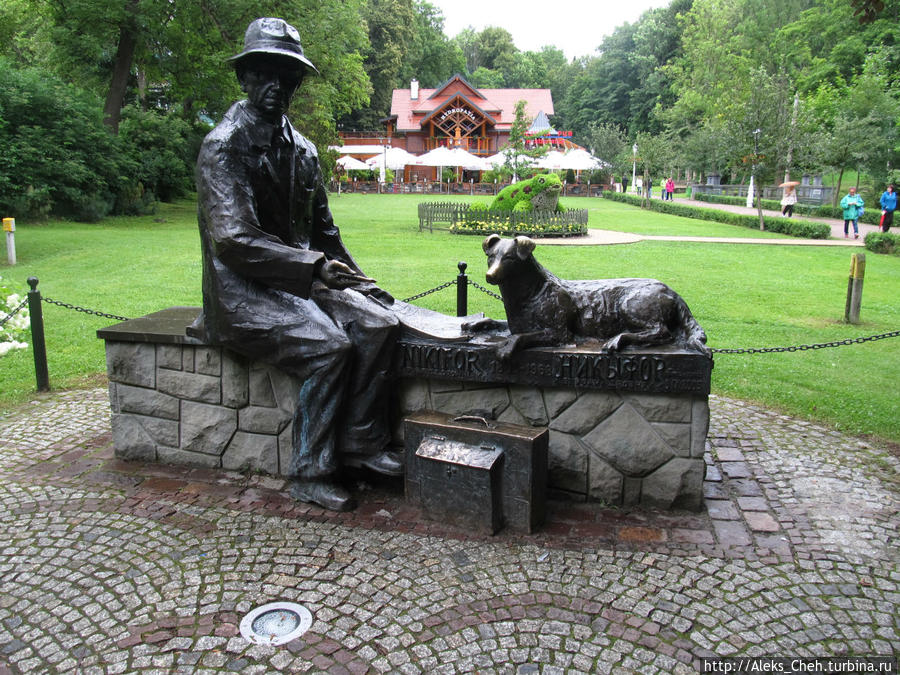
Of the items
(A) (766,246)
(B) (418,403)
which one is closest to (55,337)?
(B) (418,403)

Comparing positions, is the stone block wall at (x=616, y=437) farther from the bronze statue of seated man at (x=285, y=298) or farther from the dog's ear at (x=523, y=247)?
the dog's ear at (x=523, y=247)

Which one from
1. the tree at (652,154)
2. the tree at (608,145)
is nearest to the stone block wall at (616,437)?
the tree at (652,154)

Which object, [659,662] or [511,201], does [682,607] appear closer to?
[659,662]

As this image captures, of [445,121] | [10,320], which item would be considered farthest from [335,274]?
[445,121]

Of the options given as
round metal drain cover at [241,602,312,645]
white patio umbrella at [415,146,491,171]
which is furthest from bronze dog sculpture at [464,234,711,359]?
white patio umbrella at [415,146,491,171]

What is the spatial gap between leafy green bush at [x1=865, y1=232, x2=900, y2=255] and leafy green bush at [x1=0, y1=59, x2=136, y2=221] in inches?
831

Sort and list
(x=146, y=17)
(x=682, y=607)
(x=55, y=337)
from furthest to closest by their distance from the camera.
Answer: (x=146, y=17)
(x=55, y=337)
(x=682, y=607)

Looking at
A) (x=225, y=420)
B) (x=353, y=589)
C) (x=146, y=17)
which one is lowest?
(x=353, y=589)

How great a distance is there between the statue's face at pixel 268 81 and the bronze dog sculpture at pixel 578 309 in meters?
1.52

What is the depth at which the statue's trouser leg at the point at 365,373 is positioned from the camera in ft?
14.3

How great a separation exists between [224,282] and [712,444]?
362 cm

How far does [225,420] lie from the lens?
4.80m

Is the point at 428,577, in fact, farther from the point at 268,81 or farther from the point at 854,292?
the point at 854,292

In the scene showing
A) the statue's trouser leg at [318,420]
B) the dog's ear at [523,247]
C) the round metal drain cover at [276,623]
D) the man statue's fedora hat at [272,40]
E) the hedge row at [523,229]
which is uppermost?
the man statue's fedora hat at [272,40]
